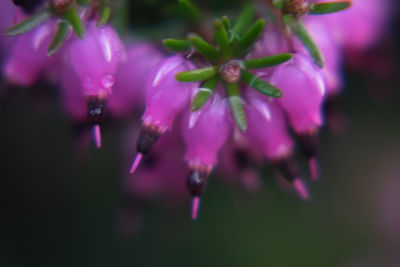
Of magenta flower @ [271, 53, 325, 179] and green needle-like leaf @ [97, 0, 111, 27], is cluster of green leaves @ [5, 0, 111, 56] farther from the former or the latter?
magenta flower @ [271, 53, 325, 179]

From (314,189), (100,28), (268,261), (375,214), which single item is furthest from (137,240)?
(100,28)

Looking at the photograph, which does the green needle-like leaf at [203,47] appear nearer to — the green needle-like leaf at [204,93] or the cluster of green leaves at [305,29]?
the green needle-like leaf at [204,93]

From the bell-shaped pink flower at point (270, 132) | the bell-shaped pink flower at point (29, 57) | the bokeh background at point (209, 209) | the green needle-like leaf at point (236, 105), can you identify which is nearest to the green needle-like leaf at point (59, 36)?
the bell-shaped pink flower at point (29, 57)

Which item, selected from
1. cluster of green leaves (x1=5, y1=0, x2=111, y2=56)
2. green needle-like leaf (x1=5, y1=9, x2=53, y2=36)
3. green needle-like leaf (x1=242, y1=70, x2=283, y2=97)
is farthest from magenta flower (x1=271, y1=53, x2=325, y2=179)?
green needle-like leaf (x1=5, y1=9, x2=53, y2=36)

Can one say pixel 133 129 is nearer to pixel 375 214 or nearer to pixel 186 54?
pixel 186 54

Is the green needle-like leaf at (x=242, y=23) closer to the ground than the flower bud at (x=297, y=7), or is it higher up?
closer to the ground

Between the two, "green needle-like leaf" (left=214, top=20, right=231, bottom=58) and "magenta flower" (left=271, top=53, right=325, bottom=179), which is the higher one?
"green needle-like leaf" (left=214, top=20, right=231, bottom=58)
